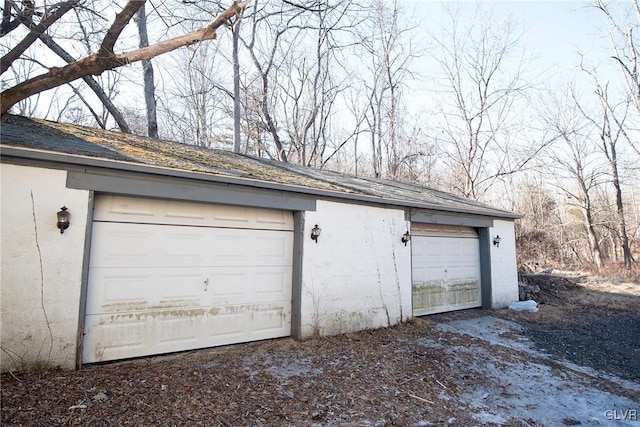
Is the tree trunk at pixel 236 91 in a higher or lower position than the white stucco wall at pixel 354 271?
higher

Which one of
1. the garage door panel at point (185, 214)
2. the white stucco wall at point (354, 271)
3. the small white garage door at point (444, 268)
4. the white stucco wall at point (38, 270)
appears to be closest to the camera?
the white stucco wall at point (38, 270)

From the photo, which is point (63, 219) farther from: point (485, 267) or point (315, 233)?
point (485, 267)

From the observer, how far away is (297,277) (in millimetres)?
5777

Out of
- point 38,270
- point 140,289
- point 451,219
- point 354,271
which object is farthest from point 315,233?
point 451,219

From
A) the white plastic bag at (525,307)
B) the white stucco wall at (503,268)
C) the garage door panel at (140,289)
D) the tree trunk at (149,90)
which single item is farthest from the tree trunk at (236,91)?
the white plastic bag at (525,307)

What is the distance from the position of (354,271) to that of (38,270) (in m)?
4.60

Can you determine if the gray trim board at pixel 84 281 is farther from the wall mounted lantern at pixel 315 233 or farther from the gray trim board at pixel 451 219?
the gray trim board at pixel 451 219

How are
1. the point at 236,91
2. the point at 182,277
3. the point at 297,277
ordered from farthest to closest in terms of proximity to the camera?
the point at 236,91
the point at 297,277
the point at 182,277

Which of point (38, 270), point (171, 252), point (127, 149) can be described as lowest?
point (38, 270)

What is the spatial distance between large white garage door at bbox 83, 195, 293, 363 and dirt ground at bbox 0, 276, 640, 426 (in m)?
0.28

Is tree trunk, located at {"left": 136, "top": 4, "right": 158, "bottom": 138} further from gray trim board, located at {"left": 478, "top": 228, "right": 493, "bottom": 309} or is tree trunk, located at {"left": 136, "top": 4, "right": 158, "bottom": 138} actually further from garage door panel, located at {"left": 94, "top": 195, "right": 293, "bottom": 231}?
gray trim board, located at {"left": 478, "top": 228, "right": 493, "bottom": 309}

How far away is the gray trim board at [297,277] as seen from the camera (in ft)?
18.6

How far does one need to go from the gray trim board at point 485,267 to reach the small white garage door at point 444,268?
10 cm

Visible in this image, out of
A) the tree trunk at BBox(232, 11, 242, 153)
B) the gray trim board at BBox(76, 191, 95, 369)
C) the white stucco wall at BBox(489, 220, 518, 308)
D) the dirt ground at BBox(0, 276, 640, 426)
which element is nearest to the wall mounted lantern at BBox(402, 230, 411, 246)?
the dirt ground at BBox(0, 276, 640, 426)
